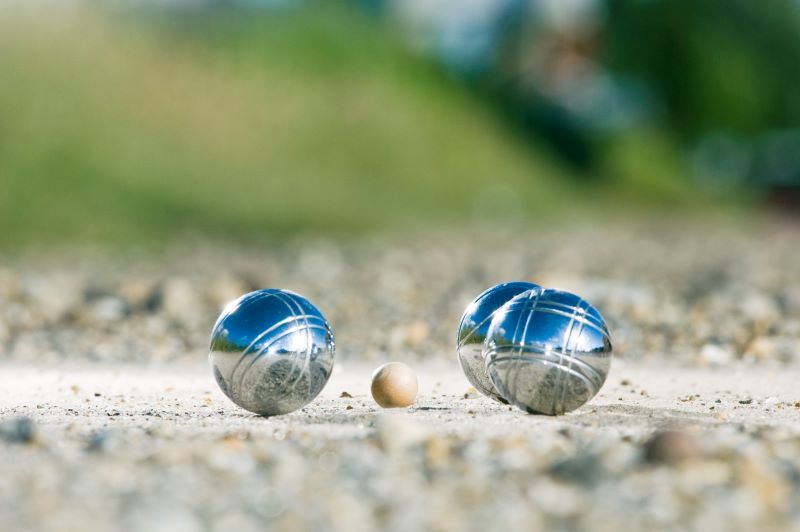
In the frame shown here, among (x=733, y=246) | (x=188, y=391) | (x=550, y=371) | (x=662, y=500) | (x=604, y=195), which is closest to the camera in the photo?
(x=662, y=500)

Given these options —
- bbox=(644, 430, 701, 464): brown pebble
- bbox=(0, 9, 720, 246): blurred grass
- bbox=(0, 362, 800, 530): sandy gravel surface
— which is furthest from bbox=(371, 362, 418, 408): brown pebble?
bbox=(0, 9, 720, 246): blurred grass

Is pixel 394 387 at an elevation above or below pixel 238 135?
below

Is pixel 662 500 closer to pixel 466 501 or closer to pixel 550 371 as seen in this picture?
pixel 466 501

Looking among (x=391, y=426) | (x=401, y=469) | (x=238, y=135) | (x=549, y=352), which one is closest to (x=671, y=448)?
(x=401, y=469)

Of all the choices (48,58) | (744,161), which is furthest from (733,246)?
(744,161)

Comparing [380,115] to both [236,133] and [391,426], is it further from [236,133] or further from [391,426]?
[391,426]

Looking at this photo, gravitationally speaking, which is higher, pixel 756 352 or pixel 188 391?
pixel 756 352

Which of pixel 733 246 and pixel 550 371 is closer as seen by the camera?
pixel 550 371
